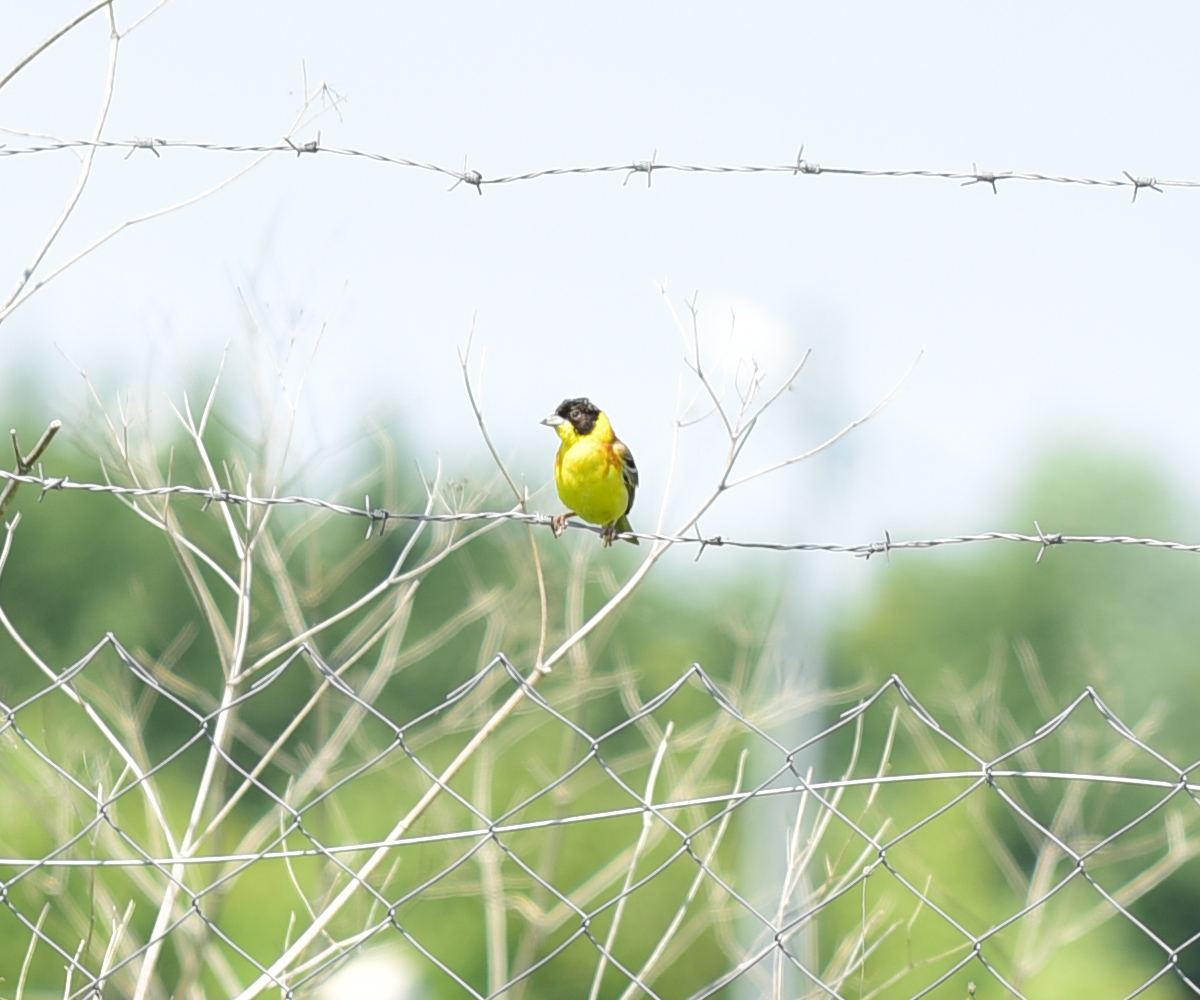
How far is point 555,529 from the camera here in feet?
16.0

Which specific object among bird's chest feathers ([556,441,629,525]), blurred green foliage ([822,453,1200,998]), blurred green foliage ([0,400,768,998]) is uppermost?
bird's chest feathers ([556,441,629,525])

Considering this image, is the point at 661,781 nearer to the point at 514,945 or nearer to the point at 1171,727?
the point at 514,945

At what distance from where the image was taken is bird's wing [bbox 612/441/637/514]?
5309mm

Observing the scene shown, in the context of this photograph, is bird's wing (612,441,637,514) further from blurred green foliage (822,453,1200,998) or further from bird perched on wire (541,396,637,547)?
blurred green foliage (822,453,1200,998)

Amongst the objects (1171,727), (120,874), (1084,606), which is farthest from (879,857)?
(1084,606)

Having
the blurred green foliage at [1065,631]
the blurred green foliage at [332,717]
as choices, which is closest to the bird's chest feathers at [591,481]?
the blurred green foliage at [332,717]

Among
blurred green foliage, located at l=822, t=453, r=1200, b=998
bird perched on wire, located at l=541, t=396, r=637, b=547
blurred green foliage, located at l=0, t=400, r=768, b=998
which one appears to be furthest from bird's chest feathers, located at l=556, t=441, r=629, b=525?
blurred green foliage, located at l=822, t=453, r=1200, b=998

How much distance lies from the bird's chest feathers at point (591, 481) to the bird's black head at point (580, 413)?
97mm

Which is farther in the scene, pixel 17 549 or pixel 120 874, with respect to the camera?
pixel 17 549

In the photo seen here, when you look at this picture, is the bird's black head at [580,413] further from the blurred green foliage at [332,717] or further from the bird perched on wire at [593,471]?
the blurred green foliage at [332,717]

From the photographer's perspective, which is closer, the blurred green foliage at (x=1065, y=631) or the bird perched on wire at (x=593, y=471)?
the bird perched on wire at (x=593, y=471)

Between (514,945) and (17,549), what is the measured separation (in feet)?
65.1

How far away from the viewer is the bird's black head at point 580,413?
536cm

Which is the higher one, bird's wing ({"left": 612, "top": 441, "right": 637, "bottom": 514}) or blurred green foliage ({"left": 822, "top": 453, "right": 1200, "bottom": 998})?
bird's wing ({"left": 612, "top": 441, "right": 637, "bottom": 514})
